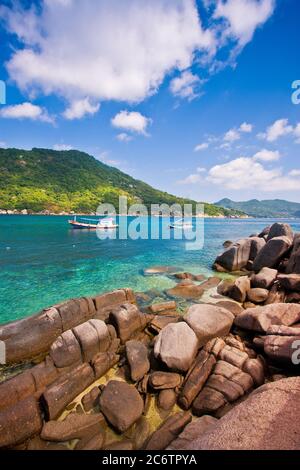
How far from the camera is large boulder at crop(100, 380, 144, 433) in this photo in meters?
5.46

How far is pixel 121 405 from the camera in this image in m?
5.82

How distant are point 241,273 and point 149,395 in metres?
16.3

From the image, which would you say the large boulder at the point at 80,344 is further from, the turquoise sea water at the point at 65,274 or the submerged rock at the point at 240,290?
the submerged rock at the point at 240,290

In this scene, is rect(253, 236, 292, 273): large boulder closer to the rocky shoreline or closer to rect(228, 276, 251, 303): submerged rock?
rect(228, 276, 251, 303): submerged rock

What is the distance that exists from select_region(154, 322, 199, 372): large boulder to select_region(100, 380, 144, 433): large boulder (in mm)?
1372

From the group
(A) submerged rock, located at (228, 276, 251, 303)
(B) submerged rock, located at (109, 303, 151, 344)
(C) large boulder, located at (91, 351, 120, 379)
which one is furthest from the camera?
(A) submerged rock, located at (228, 276, 251, 303)

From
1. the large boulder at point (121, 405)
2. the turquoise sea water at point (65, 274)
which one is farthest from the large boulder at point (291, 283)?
the large boulder at point (121, 405)

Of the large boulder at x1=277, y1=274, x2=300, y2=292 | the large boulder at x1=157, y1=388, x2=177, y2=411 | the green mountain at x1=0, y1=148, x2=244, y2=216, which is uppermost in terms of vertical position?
the green mountain at x1=0, y1=148, x2=244, y2=216

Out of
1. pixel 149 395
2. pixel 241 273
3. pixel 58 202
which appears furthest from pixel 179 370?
pixel 58 202

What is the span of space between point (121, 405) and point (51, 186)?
160 m

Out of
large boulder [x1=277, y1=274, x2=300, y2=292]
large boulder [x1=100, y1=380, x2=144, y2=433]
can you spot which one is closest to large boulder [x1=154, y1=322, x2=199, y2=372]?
large boulder [x1=100, y1=380, x2=144, y2=433]

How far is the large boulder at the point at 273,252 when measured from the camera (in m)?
17.0

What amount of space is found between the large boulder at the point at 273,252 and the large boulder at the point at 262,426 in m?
14.1

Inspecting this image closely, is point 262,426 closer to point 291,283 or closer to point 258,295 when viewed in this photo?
point 291,283
